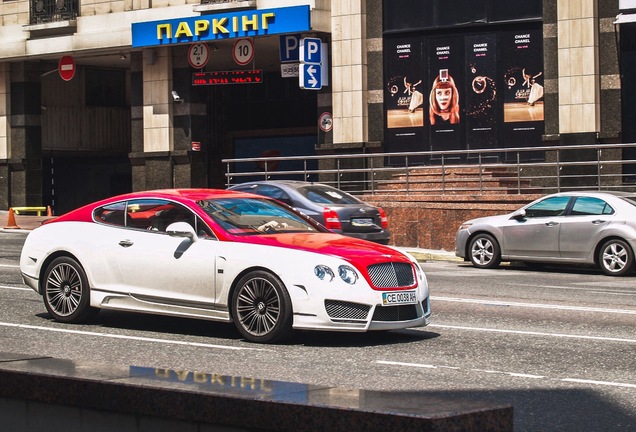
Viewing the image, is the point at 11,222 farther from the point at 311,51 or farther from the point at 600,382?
the point at 600,382

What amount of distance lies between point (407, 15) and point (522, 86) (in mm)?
3857

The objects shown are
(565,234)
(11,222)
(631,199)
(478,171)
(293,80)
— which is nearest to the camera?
(631,199)

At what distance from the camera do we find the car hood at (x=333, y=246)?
11.6 m

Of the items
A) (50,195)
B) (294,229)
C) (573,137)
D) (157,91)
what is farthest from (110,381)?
(50,195)

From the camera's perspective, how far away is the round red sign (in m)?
39.5

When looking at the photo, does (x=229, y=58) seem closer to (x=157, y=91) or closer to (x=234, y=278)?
(x=157, y=91)

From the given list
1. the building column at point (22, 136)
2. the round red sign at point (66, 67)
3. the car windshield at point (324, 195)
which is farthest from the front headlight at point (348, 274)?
the building column at point (22, 136)

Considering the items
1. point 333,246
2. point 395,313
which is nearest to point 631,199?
point 395,313

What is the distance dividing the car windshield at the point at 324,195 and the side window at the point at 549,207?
10.4 ft

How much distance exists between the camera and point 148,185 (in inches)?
1496

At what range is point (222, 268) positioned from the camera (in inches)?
468

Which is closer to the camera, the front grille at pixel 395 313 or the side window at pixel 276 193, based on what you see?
the front grille at pixel 395 313

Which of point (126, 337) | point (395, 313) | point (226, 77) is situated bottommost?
point (126, 337)

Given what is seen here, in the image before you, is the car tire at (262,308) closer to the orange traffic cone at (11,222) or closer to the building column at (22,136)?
the orange traffic cone at (11,222)
